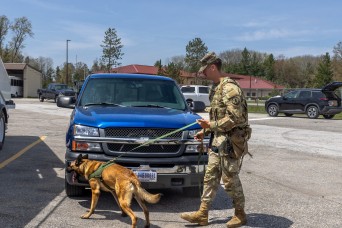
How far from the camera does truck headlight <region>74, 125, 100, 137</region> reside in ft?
18.5

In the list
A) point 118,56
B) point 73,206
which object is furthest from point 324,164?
point 118,56

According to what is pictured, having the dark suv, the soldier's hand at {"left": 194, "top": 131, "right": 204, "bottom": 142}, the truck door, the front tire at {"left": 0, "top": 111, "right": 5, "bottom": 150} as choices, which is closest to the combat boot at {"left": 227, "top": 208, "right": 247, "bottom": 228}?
the soldier's hand at {"left": 194, "top": 131, "right": 204, "bottom": 142}

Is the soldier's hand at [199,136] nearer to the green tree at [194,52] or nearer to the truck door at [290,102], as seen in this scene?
the truck door at [290,102]

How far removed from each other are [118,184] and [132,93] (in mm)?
2396

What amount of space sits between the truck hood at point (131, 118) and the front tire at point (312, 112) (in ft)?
69.9

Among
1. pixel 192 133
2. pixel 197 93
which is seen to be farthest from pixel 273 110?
pixel 192 133

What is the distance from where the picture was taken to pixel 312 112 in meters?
26.3

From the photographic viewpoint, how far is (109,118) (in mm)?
5727

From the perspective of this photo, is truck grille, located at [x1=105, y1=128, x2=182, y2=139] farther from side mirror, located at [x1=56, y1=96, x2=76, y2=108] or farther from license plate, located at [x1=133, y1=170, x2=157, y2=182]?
side mirror, located at [x1=56, y1=96, x2=76, y2=108]

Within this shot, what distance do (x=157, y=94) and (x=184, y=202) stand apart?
1.78m

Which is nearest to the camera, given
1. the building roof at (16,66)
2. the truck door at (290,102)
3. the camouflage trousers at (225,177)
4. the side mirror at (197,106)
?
the camouflage trousers at (225,177)

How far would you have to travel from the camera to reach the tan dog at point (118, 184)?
4.81m

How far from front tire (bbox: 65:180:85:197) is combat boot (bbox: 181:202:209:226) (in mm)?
1643

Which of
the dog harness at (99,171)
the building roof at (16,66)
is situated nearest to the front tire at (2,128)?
A: the dog harness at (99,171)
